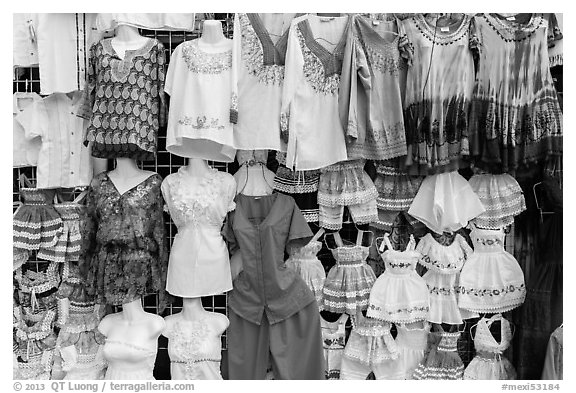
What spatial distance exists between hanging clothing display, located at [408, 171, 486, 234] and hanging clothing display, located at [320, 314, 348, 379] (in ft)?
2.54

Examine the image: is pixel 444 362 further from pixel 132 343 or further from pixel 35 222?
pixel 35 222

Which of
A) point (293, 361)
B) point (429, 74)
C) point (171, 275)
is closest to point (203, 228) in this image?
point (171, 275)

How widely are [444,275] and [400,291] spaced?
29 cm

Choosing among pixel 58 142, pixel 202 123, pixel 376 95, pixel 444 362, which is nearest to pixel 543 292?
pixel 444 362

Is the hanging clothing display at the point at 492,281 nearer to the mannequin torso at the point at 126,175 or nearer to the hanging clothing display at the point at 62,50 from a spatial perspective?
Answer: the mannequin torso at the point at 126,175

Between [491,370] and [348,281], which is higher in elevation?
[348,281]

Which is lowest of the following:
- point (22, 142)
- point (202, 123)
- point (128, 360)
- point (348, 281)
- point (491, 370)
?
point (491, 370)

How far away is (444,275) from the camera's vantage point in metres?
3.35

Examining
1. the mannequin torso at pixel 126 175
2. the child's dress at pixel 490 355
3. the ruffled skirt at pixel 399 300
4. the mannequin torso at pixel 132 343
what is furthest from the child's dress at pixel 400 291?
the mannequin torso at pixel 126 175

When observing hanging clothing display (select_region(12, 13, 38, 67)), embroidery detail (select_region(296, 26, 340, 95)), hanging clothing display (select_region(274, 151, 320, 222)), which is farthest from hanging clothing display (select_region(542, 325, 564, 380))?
hanging clothing display (select_region(12, 13, 38, 67))

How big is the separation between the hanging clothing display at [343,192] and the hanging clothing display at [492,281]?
677 millimetres

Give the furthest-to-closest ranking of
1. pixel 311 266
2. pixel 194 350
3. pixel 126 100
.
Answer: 1. pixel 311 266
2. pixel 194 350
3. pixel 126 100

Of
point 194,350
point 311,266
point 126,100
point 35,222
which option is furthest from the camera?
point 311,266

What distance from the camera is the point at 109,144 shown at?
2.99 metres
